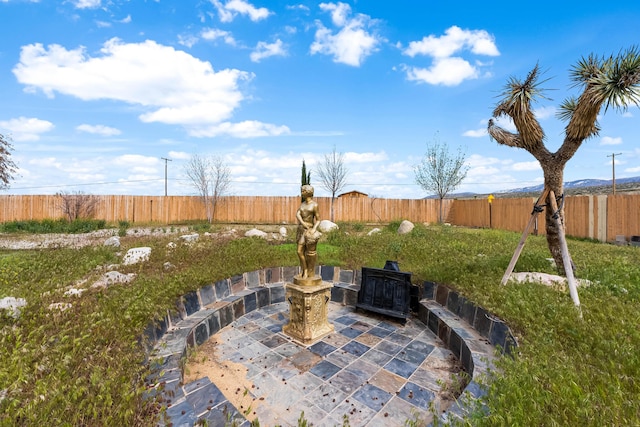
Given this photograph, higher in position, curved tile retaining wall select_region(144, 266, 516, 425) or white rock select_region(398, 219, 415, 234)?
white rock select_region(398, 219, 415, 234)

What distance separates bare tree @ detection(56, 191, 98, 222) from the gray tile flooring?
1876 cm

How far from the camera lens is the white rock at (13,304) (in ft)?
11.7

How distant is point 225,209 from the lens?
20.6m

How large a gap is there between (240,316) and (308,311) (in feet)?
5.43

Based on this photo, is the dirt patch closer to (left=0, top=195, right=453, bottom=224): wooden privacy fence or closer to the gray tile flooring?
the gray tile flooring

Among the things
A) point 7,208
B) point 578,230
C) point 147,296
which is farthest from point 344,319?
point 7,208

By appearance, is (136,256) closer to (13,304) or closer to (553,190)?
(13,304)

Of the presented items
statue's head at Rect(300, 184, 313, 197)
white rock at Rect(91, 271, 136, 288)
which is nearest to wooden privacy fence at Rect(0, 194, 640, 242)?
statue's head at Rect(300, 184, 313, 197)

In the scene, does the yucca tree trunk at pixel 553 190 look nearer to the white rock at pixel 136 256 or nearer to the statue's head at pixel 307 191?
the statue's head at pixel 307 191

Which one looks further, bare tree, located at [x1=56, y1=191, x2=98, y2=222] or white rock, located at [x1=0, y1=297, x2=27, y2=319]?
bare tree, located at [x1=56, y1=191, x2=98, y2=222]

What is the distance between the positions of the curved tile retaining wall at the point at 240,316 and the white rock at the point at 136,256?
9.16 ft

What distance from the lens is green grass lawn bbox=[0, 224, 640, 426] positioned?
2.01 meters

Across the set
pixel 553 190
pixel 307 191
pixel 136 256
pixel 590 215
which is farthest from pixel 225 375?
pixel 590 215

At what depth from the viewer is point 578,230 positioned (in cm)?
1270
